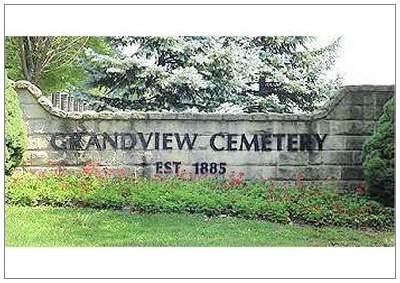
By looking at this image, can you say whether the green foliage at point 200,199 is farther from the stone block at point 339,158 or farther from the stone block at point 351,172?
the stone block at point 339,158

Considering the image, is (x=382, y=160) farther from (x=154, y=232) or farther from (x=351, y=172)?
(x=154, y=232)

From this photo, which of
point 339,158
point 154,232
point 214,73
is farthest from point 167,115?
point 339,158

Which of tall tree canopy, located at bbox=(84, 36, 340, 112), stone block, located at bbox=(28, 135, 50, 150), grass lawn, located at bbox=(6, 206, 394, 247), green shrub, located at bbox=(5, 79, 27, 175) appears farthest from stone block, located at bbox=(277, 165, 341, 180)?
green shrub, located at bbox=(5, 79, 27, 175)

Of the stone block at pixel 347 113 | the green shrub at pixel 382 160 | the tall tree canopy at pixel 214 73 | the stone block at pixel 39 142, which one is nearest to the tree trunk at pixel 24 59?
the tall tree canopy at pixel 214 73

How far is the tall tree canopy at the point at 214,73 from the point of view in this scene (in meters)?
10.3

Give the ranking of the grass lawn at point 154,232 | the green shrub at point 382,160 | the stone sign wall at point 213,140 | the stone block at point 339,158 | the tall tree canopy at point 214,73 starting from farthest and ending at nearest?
the tall tree canopy at point 214,73, the stone block at point 339,158, the stone sign wall at point 213,140, the green shrub at point 382,160, the grass lawn at point 154,232

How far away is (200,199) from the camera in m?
8.27

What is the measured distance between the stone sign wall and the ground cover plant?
21cm

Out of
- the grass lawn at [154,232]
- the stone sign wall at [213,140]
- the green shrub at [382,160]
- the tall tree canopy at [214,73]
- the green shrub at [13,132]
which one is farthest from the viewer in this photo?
the tall tree canopy at [214,73]

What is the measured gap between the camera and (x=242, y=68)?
10.8 metres

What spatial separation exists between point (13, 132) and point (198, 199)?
7.05 feet

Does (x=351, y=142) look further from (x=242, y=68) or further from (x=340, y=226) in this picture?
(x=242, y=68)

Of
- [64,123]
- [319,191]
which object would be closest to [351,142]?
[319,191]
